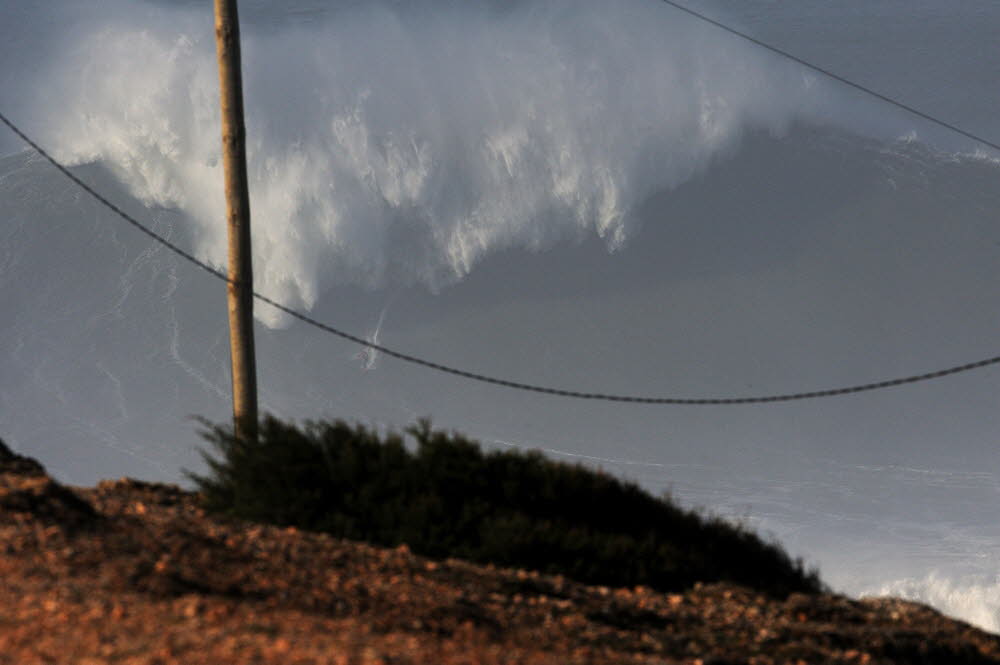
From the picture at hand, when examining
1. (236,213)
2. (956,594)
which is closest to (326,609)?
Result: (236,213)

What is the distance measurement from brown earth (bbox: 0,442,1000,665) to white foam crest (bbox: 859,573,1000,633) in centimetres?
2367

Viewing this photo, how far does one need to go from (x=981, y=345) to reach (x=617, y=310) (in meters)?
16.0

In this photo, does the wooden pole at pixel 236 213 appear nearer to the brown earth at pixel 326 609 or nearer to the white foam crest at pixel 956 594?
the brown earth at pixel 326 609

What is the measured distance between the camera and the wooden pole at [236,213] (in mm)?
13695

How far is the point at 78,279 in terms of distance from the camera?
172ft

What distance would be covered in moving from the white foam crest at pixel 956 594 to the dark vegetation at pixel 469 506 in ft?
75.3

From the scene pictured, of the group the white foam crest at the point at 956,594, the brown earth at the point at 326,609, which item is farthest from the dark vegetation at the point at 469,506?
the white foam crest at the point at 956,594

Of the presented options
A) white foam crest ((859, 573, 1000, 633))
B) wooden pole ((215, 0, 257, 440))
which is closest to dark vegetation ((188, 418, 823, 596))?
wooden pole ((215, 0, 257, 440))

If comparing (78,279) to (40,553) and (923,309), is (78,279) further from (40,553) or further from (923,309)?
(40,553)

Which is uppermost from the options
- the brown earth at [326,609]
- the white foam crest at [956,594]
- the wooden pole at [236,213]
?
the white foam crest at [956,594]

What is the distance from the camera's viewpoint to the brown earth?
752 centimetres

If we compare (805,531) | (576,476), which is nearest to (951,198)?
(805,531)

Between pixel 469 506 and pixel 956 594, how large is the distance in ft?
86.4

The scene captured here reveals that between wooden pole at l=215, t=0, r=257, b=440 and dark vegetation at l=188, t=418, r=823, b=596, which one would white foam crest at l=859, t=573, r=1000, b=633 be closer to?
dark vegetation at l=188, t=418, r=823, b=596
